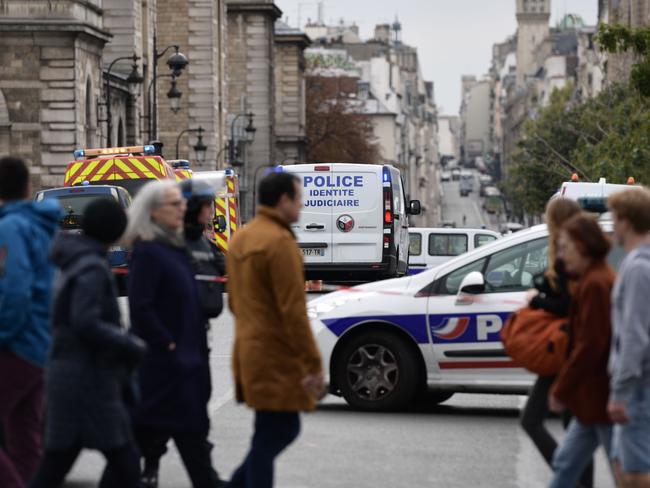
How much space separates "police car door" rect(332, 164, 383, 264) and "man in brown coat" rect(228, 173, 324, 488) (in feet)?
67.0

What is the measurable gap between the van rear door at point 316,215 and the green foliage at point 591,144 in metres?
8.46

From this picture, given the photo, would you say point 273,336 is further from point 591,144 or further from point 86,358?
point 591,144

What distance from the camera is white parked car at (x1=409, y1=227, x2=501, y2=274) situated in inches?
1484

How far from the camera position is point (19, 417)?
346 inches

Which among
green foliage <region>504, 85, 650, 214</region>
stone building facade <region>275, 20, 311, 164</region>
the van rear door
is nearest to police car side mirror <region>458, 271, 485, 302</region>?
the van rear door

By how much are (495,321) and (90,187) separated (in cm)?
1681

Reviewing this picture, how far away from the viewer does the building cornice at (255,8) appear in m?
94.1

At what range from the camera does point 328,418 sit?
44.9 feet

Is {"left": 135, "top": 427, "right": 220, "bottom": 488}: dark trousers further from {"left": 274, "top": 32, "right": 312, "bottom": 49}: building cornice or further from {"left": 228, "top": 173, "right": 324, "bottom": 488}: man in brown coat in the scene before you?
{"left": 274, "top": 32, "right": 312, "bottom": 49}: building cornice

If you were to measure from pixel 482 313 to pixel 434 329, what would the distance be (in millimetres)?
406

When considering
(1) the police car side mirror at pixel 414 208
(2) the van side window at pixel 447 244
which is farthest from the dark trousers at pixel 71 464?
(2) the van side window at pixel 447 244

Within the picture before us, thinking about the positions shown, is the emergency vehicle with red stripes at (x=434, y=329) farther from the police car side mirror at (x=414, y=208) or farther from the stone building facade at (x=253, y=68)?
the stone building facade at (x=253, y=68)

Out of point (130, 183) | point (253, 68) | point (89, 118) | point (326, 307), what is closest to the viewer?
point (326, 307)

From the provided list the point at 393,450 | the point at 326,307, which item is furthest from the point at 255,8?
the point at 393,450
